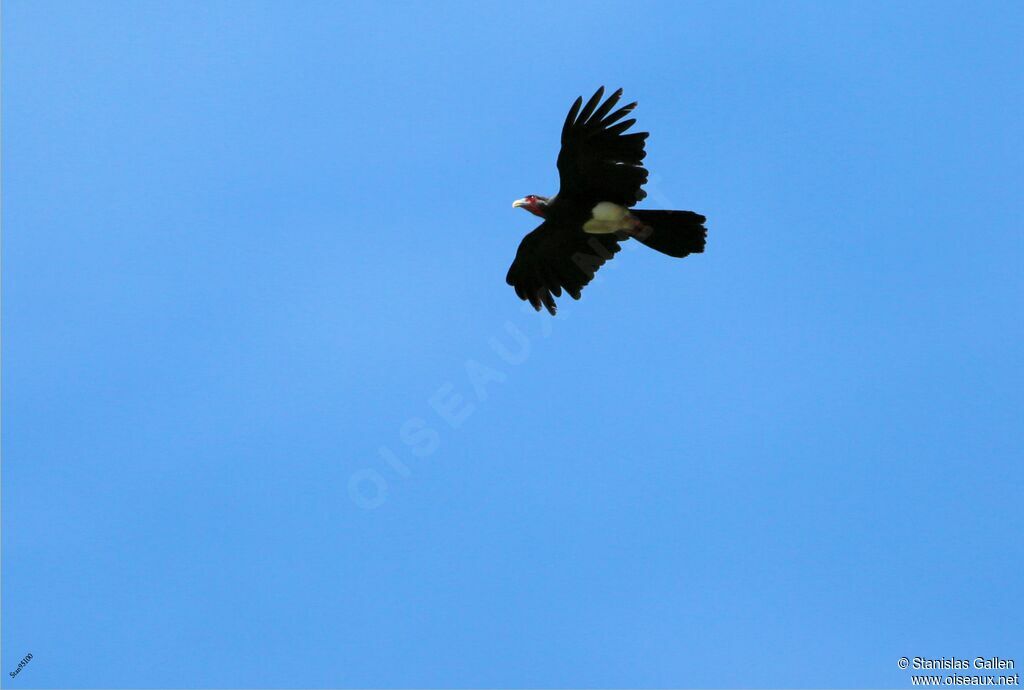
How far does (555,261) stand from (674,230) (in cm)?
258

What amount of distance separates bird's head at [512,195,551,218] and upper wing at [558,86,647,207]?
807 millimetres

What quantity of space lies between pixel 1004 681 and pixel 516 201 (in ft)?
32.6

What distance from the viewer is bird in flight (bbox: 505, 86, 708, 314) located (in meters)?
15.2

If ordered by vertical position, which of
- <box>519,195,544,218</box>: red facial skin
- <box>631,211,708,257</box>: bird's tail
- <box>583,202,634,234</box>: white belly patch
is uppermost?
<box>519,195,544,218</box>: red facial skin

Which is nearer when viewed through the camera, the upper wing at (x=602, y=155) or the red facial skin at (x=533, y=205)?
the upper wing at (x=602, y=155)

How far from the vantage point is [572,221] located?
16531mm

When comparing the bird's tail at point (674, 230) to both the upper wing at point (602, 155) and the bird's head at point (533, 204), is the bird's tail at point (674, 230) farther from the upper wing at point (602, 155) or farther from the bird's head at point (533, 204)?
the bird's head at point (533, 204)

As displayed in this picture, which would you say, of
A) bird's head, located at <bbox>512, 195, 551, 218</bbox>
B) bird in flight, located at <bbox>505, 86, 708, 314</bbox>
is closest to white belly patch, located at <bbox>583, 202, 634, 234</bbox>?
bird in flight, located at <bbox>505, 86, 708, 314</bbox>

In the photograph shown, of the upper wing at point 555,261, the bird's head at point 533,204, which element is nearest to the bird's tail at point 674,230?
the upper wing at point 555,261

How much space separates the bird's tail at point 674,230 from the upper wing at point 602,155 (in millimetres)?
406

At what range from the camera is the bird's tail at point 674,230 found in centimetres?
1523

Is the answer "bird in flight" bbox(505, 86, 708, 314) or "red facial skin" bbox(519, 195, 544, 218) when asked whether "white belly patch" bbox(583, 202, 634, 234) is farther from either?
"red facial skin" bbox(519, 195, 544, 218)

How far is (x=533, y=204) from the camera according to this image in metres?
16.8

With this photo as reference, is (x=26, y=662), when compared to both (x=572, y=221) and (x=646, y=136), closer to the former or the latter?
(x=572, y=221)
